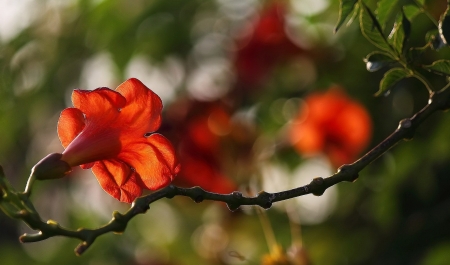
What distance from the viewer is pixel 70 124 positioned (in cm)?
169

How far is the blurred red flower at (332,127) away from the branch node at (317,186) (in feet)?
6.34

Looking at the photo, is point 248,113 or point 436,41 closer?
point 436,41

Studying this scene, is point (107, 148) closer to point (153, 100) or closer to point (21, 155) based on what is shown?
point (153, 100)

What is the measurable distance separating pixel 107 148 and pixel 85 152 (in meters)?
0.04

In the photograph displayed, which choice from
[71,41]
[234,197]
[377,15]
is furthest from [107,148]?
[71,41]

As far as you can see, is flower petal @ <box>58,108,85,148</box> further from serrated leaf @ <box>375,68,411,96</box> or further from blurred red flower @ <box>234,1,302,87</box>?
blurred red flower @ <box>234,1,302,87</box>

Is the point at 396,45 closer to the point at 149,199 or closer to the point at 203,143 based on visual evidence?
the point at 149,199

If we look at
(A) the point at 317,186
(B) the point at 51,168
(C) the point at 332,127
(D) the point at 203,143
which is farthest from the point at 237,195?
(C) the point at 332,127

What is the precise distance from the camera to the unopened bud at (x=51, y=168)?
158cm

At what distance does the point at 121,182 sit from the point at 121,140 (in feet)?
0.32

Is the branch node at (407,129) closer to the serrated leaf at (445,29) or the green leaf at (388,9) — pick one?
the serrated leaf at (445,29)

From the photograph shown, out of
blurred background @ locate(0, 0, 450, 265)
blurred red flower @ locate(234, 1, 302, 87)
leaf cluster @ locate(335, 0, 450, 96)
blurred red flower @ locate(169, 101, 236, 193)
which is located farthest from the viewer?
blurred red flower @ locate(234, 1, 302, 87)

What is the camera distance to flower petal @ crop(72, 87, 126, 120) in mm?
1615

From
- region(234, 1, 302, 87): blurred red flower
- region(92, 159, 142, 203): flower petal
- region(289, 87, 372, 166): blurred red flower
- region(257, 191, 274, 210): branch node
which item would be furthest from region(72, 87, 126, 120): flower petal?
region(234, 1, 302, 87): blurred red flower
